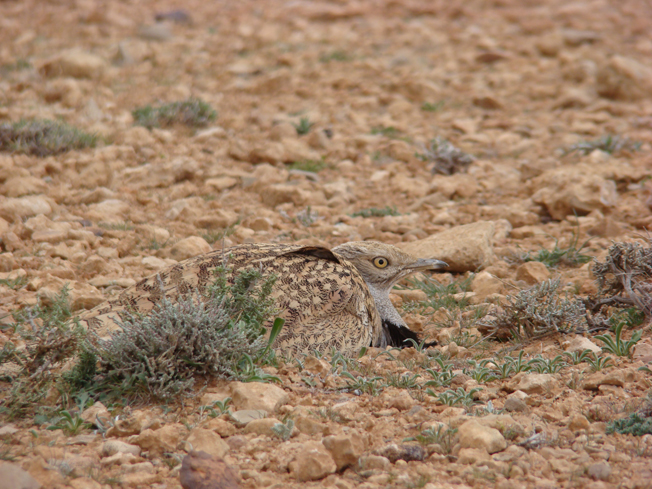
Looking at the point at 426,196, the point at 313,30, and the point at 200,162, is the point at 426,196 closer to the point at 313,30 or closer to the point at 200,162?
the point at 200,162

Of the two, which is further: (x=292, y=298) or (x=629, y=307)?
(x=629, y=307)

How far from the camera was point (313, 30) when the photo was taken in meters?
11.6

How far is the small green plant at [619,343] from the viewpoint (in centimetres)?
353

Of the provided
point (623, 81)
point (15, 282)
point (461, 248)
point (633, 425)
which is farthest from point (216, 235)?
point (623, 81)

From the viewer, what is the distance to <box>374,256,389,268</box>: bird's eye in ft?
14.7

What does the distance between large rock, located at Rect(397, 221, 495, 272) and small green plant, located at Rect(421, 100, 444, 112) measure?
416 centimetres

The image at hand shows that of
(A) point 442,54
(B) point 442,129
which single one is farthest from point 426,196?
(A) point 442,54

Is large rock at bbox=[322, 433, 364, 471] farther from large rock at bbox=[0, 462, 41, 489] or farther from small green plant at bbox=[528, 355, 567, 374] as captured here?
small green plant at bbox=[528, 355, 567, 374]

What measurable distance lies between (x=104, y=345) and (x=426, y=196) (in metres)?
4.45

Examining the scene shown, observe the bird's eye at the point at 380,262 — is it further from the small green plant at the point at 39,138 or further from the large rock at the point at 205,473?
the small green plant at the point at 39,138

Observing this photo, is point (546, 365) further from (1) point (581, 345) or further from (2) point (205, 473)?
(2) point (205, 473)

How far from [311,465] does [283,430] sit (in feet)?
1.05

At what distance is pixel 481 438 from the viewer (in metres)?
2.64

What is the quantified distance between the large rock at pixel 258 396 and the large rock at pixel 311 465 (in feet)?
1.51
